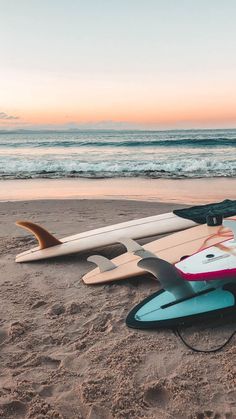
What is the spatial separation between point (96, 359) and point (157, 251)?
1.68 meters

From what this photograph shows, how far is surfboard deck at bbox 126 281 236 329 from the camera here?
275 centimetres

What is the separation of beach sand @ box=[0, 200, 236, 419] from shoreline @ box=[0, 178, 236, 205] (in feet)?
13.8

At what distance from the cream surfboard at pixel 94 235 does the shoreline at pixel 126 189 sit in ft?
8.36

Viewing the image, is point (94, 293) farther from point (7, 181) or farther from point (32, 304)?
point (7, 181)

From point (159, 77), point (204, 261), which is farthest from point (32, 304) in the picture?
point (159, 77)

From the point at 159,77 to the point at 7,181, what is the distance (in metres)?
10.3

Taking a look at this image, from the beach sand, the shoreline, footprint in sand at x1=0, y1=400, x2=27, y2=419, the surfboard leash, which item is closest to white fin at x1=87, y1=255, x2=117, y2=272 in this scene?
the beach sand

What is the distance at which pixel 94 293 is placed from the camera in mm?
3383

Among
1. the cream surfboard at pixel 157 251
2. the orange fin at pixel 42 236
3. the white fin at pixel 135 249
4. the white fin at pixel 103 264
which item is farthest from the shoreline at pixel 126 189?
the white fin at pixel 103 264

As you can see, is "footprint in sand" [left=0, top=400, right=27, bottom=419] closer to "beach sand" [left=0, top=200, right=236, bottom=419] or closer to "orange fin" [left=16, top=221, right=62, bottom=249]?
"beach sand" [left=0, top=200, right=236, bottom=419]

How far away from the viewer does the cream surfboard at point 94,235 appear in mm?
4246

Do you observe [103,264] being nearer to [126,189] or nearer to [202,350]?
[202,350]

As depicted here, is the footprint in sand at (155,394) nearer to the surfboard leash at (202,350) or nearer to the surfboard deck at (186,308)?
the surfboard leash at (202,350)

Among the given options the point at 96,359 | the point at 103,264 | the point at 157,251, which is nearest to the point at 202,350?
the point at 96,359
